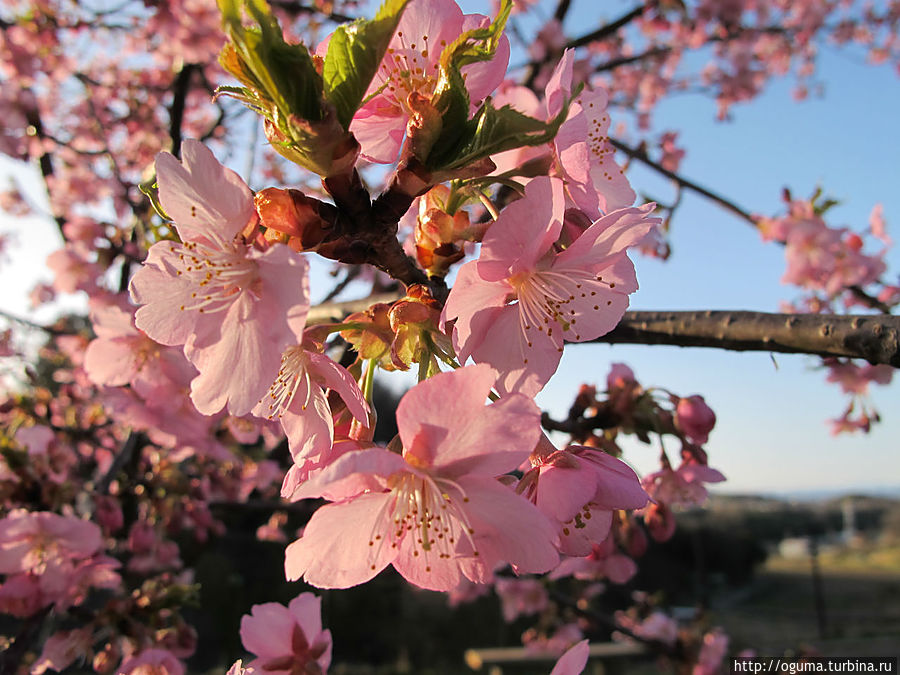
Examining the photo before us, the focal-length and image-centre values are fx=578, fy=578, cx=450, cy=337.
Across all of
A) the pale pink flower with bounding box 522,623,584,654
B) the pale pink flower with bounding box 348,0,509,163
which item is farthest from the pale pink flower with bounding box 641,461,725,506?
the pale pink flower with bounding box 522,623,584,654

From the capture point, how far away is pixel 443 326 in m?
0.66

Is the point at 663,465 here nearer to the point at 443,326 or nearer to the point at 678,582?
the point at 443,326

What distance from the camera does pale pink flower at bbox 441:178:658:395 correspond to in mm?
637

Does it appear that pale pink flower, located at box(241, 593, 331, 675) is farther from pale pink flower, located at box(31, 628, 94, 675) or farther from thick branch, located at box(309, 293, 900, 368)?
pale pink flower, located at box(31, 628, 94, 675)

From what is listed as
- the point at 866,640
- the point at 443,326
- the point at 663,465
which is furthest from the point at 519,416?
the point at 866,640

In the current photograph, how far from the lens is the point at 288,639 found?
40.2 inches

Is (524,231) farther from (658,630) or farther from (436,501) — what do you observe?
(658,630)

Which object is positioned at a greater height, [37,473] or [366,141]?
[366,141]

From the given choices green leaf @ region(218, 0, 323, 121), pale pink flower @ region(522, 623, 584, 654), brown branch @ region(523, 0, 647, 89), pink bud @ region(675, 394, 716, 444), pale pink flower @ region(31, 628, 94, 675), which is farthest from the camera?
pale pink flower @ region(522, 623, 584, 654)

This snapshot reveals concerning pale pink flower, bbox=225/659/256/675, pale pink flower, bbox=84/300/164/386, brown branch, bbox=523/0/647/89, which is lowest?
pale pink flower, bbox=225/659/256/675

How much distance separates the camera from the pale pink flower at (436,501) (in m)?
0.58

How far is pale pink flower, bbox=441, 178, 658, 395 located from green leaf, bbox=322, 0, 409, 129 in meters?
0.20

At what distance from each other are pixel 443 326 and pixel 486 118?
23 cm

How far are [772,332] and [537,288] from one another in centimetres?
59
